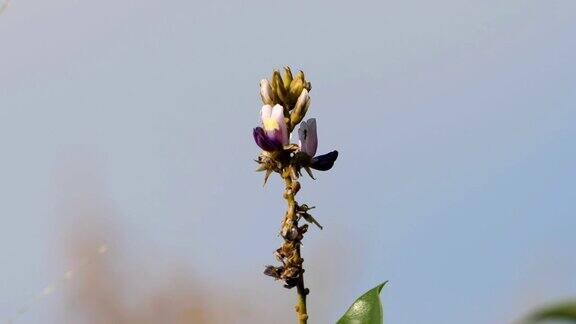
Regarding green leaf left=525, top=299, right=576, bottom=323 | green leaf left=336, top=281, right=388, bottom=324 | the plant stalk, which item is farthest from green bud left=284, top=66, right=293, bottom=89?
green leaf left=525, top=299, right=576, bottom=323

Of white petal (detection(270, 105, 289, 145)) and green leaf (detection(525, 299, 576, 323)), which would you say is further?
green leaf (detection(525, 299, 576, 323))

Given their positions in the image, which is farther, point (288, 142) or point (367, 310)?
point (288, 142)

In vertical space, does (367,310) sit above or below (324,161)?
below

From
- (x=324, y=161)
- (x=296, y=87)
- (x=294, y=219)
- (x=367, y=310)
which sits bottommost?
(x=367, y=310)

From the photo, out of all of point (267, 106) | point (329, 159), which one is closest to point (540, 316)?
point (329, 159)

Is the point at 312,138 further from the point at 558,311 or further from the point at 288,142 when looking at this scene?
the point at 558,311

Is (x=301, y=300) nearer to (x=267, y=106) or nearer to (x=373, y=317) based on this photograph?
(x=373, y=317)

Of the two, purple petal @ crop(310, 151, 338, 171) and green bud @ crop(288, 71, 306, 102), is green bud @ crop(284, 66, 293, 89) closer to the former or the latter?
green bud @ crop(288, 71, 306, 102)

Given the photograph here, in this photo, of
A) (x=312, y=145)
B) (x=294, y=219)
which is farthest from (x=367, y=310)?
(x=312, y=145)
